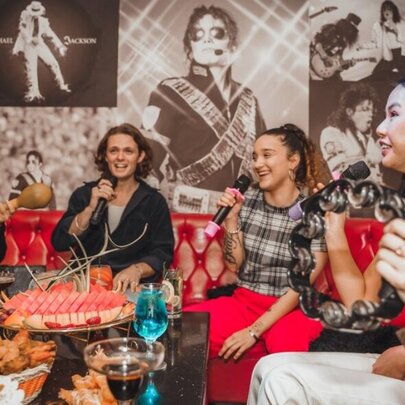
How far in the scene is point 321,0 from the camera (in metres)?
2.93

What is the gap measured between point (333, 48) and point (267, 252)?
1.31 m

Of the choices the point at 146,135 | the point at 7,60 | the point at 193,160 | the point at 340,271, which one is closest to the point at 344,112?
Result: the point at 193,160

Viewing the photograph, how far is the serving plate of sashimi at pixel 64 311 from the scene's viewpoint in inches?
57.5

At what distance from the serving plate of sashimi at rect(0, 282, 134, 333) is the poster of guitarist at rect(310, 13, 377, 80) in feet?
6.37

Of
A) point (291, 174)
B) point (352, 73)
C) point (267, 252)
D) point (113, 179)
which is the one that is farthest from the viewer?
point (352, 73)

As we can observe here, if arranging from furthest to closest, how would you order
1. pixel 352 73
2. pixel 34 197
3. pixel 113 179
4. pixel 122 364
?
1. pixel 352 73
2. pixel 113 179
3. pixel 34 197
4. pixel 122 364

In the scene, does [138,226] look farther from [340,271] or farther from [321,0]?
[321,0]

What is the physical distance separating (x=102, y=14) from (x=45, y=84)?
531 millimetres

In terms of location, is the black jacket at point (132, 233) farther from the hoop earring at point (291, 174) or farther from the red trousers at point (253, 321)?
the hoop earring at point (291, 174)

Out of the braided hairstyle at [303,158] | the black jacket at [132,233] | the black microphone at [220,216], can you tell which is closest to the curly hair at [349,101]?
the braided hairstyle at [303,158]

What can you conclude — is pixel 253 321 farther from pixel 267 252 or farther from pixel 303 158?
pixel 303 158

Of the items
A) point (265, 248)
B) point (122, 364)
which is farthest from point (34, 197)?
point (122, 364)

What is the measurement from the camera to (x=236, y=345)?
2.13 metres

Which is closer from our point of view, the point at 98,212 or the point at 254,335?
the point at 254,335
